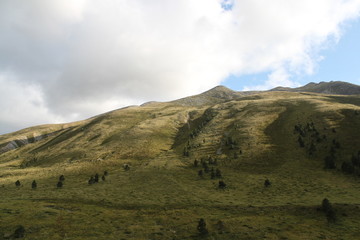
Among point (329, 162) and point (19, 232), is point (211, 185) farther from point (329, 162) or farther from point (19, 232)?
point (19, 232)

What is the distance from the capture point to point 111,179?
191ft

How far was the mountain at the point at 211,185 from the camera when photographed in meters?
27.8

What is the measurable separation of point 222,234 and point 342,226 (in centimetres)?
1385

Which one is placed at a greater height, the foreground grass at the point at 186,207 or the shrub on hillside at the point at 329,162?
the shrub on hillside at the point at 329,162

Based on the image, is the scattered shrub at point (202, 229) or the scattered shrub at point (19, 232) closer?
the scattered shrub at point (19, 232)

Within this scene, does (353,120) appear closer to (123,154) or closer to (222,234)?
(222,234)

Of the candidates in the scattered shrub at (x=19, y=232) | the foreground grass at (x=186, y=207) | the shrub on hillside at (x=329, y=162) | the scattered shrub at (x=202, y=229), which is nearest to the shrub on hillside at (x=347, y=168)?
the shrub on hillside at (x=329, y=162)

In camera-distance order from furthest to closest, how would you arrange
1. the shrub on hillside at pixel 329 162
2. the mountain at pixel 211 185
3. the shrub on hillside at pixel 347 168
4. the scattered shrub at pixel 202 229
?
the shrub on hillside at pixel 329 162 < the shrub on hillside at pixel 347 168 < the mountain at pixel 211 185 < the scattered shrub at pixel 202 229

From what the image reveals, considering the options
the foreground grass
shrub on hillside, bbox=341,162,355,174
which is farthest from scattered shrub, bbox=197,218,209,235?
shrub on hillside, bbox=341,162,355,174

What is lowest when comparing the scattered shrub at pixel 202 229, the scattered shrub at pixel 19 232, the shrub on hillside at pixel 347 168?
the scattered shrub at pixel 202 229

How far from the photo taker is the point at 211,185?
49.1m

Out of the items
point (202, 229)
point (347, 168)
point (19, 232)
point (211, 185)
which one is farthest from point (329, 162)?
point (19, 232)

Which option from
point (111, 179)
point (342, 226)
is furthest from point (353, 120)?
point (111, 179)

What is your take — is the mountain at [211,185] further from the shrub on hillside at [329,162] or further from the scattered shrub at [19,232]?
the scattered shrub at [19,232]
